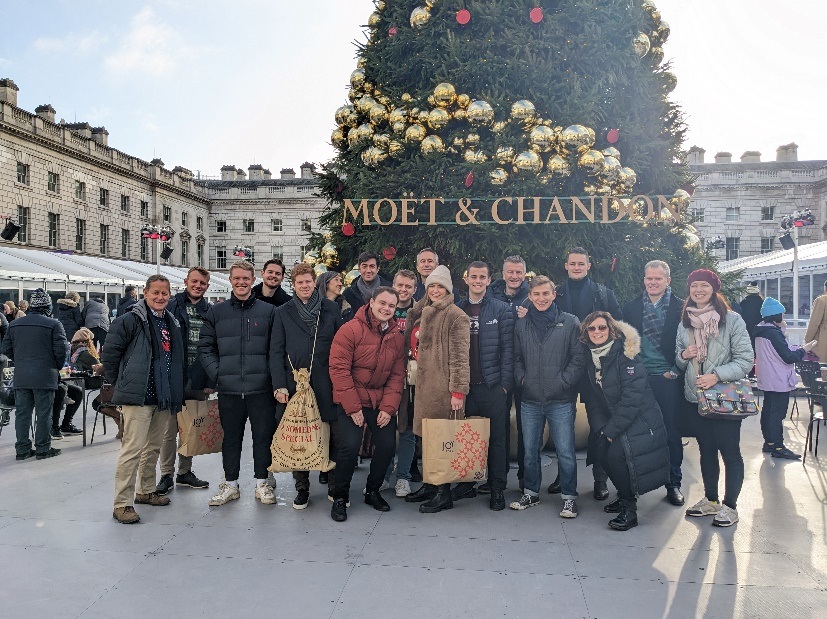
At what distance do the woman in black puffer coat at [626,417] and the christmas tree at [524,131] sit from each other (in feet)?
7.56

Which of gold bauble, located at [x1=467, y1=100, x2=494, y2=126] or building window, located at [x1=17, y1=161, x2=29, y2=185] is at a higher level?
building window, located at [x1=17, y1=161, x2=29, y2=185]

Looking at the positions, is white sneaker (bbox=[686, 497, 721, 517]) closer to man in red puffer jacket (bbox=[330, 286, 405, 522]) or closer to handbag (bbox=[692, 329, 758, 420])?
handbag (bbox=[692, 329, 758, 420])

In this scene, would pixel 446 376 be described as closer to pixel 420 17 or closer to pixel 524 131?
pixel 524 131

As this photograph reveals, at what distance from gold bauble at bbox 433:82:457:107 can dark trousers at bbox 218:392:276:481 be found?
3.80 m

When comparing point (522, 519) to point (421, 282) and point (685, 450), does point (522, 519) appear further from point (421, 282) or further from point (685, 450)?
point (685, 450)

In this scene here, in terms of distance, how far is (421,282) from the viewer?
5.97m

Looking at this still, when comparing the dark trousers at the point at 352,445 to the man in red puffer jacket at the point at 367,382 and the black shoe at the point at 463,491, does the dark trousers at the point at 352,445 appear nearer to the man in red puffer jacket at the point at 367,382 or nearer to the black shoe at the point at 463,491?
the man in red puffer jacket at the point at 367,382

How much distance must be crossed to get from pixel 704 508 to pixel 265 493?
3425mm

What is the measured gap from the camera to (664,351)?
4730mm

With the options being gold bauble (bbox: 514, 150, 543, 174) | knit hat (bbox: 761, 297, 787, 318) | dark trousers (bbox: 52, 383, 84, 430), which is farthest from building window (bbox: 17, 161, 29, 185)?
knit hat (bbox: 761, 297, 787, 318)

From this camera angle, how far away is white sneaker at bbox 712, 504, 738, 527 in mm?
4148

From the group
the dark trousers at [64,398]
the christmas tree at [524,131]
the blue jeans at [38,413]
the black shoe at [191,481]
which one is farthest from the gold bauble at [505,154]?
the dark trousers at [64,398]

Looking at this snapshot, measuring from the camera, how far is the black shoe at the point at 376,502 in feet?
15.0

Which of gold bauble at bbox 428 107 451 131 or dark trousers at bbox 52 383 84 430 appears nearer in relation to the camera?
gold bauble at bbox 428 107 451 131
